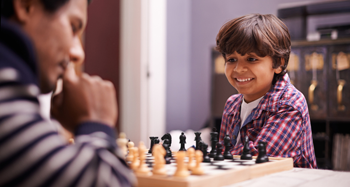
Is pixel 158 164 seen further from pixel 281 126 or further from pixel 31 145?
pixel 281 126

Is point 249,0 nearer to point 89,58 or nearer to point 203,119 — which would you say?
point 203,119

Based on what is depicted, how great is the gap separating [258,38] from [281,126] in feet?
1.43

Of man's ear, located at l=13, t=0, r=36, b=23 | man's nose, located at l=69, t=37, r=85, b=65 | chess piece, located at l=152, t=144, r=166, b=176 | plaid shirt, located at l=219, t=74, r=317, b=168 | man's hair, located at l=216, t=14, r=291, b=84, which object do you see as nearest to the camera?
man's ear, located at l=13, t=0, r=36, b=23

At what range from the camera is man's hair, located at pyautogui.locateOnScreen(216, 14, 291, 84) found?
1.57m

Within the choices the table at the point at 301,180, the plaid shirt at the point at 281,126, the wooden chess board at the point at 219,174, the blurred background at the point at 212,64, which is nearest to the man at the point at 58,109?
the wooden chess board at the point at 219,174

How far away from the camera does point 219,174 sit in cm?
86

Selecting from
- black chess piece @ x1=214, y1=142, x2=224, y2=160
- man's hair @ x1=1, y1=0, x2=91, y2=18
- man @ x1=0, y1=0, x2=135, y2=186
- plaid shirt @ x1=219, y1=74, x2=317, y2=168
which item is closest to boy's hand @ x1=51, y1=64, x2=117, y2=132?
man @ x1=0, y1=0, x2=135, y2=186

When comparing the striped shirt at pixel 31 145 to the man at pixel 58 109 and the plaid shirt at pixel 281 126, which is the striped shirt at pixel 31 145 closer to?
the man at pixel 58 109

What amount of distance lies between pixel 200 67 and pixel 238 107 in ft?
12.9

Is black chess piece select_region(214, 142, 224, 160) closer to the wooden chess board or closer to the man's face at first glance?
the wooden chess board

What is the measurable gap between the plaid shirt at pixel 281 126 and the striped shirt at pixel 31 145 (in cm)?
93

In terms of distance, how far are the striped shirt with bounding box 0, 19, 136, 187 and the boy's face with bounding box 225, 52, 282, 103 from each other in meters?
1.14

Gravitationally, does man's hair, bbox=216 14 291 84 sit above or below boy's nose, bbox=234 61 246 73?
above

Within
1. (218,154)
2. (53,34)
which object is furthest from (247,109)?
(53,34)
